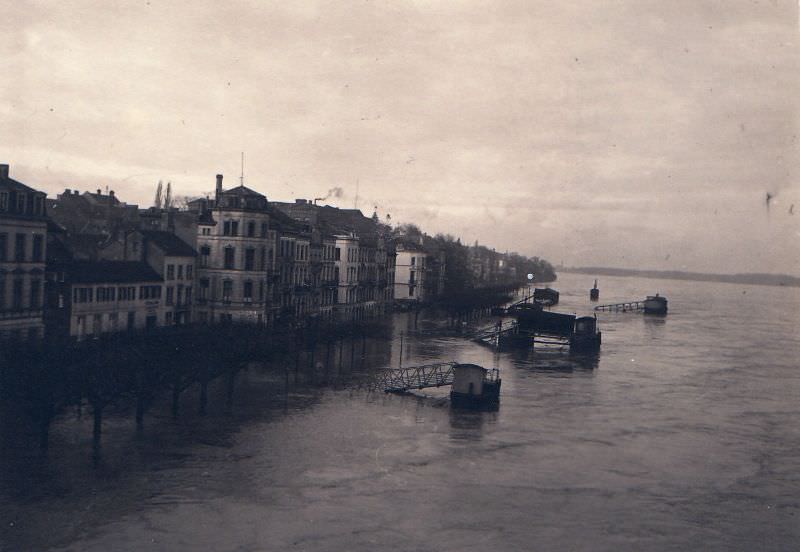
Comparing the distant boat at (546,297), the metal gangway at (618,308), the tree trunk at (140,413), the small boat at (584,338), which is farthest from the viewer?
the distant boat at (546,297)

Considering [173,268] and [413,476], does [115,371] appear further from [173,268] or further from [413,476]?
[173,268]

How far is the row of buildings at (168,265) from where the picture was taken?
5034 cm

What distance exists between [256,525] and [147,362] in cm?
1424

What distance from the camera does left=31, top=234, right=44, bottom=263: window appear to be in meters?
51.0

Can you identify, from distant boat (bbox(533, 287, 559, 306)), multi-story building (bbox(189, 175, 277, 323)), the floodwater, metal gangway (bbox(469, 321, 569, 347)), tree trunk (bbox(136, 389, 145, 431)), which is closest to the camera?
the floodwater

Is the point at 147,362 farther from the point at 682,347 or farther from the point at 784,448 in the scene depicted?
the point at 682,347

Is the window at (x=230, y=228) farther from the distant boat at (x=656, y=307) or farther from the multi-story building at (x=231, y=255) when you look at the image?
the distant boat at (x=656, y=307)

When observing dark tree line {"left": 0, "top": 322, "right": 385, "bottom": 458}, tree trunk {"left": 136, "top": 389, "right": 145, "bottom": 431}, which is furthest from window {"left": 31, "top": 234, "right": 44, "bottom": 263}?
tree trunk {"left": 136, "top": 389, "right": 145, "bottom": 431}

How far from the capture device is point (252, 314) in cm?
7125

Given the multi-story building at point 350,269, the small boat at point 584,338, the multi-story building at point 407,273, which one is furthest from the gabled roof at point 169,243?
the multi-story building at point 407,273

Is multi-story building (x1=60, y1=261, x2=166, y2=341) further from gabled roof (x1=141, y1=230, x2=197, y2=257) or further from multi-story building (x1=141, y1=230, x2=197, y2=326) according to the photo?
gabled roof (x1=141, y1=230, x2=197, y2=257)

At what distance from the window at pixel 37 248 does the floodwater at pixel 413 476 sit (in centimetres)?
1439

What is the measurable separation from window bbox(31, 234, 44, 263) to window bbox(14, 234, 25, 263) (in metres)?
0.85

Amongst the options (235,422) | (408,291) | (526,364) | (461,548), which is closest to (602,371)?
(526,364)
